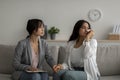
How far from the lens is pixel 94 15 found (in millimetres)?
4809

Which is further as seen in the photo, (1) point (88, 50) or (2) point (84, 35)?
(2) point (84, 35)

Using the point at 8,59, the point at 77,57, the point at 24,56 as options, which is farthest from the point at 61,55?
the point at 8,59

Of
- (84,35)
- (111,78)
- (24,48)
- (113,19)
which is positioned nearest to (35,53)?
(24,48)

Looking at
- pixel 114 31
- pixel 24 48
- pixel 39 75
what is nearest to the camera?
pixel 39 75

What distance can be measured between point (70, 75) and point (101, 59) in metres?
0.78

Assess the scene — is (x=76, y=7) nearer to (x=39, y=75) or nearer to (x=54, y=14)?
(x=54, y=14)

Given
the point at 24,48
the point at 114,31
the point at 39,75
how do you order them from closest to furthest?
the point at 39,75 → the point at 24,48 → the point at 114,31

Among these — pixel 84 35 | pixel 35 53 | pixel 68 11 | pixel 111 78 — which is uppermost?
pixel 68 11

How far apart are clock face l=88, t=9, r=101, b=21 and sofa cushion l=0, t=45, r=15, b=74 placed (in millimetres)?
1900

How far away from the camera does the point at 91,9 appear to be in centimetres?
483

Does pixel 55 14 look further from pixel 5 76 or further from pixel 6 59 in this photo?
pixel 5 76

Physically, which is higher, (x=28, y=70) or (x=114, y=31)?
(x=114, y=31)

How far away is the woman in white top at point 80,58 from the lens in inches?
111

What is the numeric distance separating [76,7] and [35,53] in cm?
203
